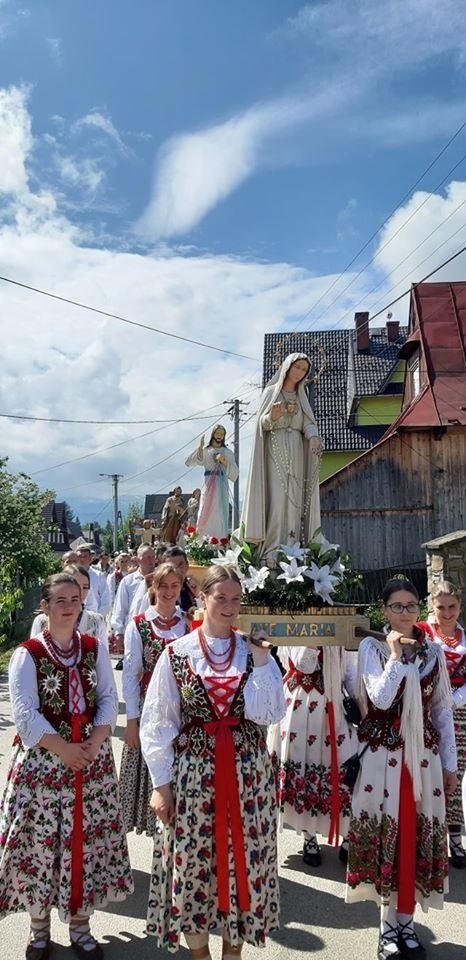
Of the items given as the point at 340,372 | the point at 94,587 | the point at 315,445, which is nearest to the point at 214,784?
the point at 315,445

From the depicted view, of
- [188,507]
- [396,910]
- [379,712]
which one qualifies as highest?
[188,507]

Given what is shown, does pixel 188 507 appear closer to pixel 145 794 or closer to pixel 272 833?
pixel 145 794

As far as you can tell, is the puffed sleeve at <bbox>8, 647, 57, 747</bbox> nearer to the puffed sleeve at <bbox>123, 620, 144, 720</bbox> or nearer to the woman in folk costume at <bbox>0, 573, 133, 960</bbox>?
the woman in folk costume at <bbox>0, 573, 133, 960</bbox>

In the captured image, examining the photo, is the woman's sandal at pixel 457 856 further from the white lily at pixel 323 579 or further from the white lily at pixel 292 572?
the white lily at pixel 292 572

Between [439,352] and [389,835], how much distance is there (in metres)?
17.1

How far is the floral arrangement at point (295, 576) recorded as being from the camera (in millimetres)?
4277

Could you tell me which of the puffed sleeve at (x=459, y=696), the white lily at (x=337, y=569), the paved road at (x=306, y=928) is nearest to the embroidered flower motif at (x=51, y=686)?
the paved road at (x=306, y=928)

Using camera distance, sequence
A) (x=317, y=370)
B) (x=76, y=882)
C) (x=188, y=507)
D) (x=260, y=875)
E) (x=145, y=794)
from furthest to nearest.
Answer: (x=317, y=370) < (x=188, y=507) < (x=145, y=794) < (x=76, y=882) < (x=260, y=875)

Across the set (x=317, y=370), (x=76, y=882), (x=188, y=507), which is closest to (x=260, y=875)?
(x=76, y=882)

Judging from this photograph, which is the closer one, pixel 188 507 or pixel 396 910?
pixel 396 910

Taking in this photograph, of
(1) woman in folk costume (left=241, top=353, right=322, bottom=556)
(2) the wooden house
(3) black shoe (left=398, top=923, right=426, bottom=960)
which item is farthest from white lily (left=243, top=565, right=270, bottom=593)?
(2) the wooden house

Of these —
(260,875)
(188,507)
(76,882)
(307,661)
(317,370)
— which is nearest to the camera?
(260,875)

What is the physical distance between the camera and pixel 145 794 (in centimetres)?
448

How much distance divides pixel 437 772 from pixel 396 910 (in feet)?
2.17
